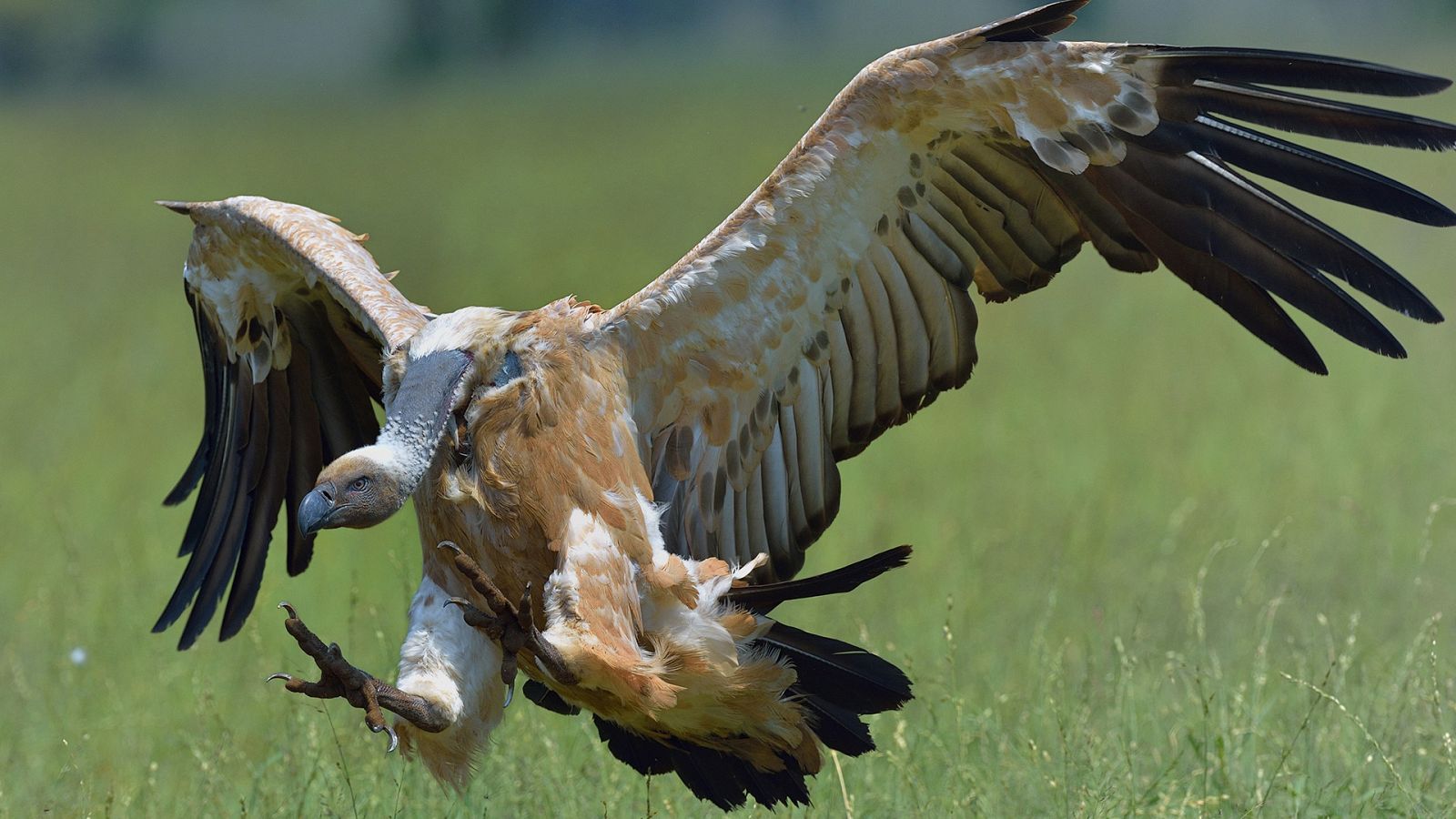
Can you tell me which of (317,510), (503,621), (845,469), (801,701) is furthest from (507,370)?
(845,469)

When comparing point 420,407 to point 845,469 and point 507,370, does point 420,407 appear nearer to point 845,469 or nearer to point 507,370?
point 507,370

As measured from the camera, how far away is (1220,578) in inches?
282

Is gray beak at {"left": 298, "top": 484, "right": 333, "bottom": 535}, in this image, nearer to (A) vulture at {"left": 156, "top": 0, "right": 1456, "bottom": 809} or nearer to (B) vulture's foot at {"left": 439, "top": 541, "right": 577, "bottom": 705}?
(A) vulture at {"left": 156, "top": 0, "right": 1456, "bottom": 809}

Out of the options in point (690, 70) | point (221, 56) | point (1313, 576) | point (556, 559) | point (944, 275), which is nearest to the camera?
point (556, 559)

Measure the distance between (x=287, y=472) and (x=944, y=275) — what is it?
2.36m

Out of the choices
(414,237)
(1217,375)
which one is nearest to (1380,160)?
(1217,375)

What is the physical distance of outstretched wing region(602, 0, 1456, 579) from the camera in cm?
370

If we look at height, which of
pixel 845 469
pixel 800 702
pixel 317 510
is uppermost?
pixel 317 510

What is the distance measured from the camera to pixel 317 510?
3.66 metres

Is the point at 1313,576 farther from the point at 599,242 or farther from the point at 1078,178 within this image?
the point at 599,242

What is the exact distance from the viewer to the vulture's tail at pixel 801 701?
4.04 metres

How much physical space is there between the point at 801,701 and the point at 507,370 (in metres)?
1.15

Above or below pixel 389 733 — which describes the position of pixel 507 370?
above

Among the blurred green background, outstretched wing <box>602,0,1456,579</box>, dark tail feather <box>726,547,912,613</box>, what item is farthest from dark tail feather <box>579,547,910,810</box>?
outstretched wing <box>602,0,1456,579</box>
